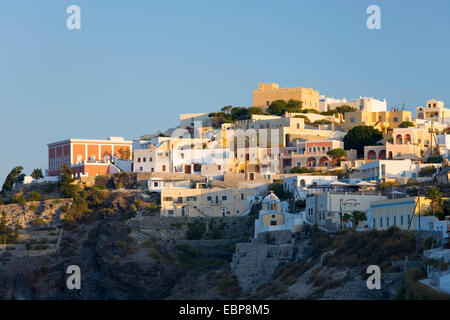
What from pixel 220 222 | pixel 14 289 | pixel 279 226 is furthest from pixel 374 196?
pixel 14 289

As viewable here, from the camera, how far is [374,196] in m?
70.6

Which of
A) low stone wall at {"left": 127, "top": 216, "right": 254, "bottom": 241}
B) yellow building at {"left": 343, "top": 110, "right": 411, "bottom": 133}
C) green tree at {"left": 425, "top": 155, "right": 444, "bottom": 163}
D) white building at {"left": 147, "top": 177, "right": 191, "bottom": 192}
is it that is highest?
yellow building at {"left": 343, "top": 110, "right": 411, "bottom": 133}

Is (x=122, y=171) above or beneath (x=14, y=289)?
above

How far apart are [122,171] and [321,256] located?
34.9 meters

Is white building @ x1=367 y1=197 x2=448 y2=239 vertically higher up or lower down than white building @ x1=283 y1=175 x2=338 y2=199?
lower down

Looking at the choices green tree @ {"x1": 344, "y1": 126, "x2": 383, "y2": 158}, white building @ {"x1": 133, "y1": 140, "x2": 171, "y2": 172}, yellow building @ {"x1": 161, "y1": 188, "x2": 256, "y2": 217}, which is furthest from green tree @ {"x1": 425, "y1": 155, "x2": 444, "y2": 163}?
white building @ {"x1": 133, "y1": 140, "x2": 171, "y2": 172}

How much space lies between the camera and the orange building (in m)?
101

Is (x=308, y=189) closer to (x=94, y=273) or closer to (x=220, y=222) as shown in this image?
(x=220, y=222)

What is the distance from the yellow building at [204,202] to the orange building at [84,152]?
17.6 m

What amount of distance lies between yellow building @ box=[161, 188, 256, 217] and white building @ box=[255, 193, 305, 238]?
7126mm

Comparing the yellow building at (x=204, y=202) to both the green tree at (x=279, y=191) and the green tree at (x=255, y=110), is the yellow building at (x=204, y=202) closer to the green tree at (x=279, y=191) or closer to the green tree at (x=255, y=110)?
the green tree at (x=279, y=191)

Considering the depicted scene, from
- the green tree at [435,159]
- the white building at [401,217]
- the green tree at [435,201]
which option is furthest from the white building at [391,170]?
the green tree at [435,201]

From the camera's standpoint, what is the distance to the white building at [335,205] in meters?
69.1

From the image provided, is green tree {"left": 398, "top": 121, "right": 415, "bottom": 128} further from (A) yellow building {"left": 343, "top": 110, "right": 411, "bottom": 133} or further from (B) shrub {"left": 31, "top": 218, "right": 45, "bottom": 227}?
(B) shrub {"left": 31, "top": 218, "right": 45, "bottom": 227}
